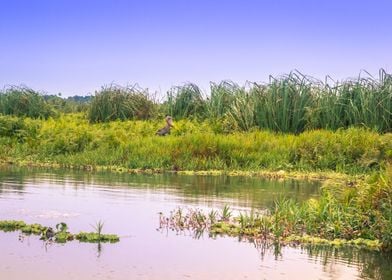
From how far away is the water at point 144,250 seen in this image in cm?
960

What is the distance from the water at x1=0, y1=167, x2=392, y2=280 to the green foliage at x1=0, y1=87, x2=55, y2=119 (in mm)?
18934

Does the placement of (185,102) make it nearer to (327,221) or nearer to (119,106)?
(119,106)

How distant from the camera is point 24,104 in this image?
116ft

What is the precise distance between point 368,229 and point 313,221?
95 cm

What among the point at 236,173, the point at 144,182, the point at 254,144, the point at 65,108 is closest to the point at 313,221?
the point at 144,182

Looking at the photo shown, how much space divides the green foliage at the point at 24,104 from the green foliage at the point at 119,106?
2.83m

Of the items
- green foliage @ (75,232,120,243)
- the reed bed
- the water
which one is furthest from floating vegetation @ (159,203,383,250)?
the reed bed

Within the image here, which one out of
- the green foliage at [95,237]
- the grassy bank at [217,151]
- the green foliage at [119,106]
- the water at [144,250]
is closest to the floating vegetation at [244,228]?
the water at [144,250]

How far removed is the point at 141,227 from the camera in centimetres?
1237

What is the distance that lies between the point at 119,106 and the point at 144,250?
23196 mm

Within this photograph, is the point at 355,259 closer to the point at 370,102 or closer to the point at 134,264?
the point at 134,264

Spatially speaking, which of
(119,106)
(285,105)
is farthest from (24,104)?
(285,105)

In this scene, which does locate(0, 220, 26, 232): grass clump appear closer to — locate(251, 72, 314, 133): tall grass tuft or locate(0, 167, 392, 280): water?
locate(0, 167, 392, 280): water

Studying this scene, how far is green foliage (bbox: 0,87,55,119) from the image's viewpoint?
3506 cm
